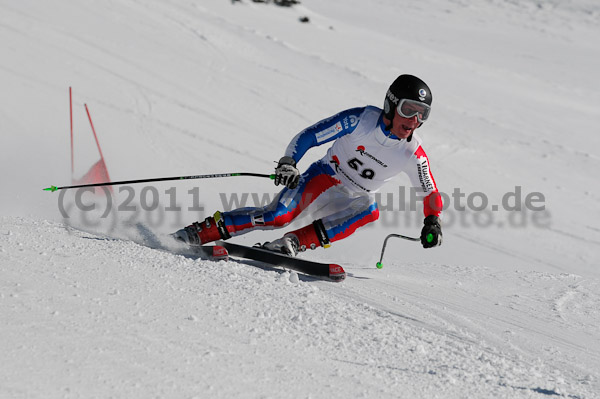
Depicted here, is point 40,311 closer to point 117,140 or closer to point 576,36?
point 117,140

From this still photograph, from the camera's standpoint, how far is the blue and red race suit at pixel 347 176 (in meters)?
5.04

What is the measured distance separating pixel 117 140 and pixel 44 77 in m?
2.40

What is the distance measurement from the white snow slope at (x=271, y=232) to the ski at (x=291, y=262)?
161mm

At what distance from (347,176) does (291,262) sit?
987 millimetres

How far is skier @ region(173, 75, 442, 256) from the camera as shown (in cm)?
478

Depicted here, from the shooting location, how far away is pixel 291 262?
15.8 feet

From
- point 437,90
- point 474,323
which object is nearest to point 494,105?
point 437,90

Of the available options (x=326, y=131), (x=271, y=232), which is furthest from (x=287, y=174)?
(x=271, y=232)

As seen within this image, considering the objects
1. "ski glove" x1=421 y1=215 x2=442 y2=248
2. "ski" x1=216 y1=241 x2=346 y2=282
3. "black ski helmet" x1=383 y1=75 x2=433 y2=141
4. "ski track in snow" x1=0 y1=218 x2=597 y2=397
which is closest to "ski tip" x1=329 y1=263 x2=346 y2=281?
"ski" x1=216 y1=241 x2=346 y2=282

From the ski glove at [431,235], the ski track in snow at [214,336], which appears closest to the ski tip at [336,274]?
the ski track in snow at [214,336]

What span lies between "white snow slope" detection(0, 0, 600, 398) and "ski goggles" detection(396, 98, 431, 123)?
1351 millimetres

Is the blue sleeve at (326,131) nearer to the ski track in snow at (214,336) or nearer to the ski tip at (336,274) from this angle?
the ski tip at (336,274)

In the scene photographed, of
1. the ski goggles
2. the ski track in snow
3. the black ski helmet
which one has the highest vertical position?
the black ski helmet

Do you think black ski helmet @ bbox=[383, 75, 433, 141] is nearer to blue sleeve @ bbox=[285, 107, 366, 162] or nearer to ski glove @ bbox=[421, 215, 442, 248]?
blue sleeve @ bbox=[285, 107, 366, 162]
